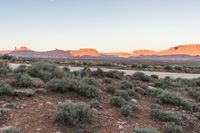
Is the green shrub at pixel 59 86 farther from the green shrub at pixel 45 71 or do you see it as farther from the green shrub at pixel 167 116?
the green shrub at pixel 167 116

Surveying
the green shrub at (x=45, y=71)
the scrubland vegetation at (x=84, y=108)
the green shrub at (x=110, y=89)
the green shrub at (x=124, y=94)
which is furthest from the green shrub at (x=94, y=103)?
the green shrub at (x=45, y=71)

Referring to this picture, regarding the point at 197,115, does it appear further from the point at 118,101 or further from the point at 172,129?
the point at 118,101

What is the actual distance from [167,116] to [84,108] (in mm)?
3120

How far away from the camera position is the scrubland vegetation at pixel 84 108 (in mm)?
8445

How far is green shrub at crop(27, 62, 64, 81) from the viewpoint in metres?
13.4

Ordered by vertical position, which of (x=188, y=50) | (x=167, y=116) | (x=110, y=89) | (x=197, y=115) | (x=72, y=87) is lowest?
(x=188, y=50)

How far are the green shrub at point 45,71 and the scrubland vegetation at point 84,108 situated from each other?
0.01 metres

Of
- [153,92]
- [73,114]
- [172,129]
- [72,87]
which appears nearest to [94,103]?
[72,87]

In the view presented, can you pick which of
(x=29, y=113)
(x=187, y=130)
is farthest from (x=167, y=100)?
(x=29, y=113)

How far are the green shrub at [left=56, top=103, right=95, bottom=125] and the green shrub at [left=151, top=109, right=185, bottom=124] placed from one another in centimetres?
255

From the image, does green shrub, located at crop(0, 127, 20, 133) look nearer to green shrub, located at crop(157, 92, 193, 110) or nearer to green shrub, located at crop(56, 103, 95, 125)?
green shrub, located at crop(56, 103, 95, 125)

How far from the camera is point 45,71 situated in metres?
13.8

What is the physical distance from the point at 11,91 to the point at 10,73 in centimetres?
441

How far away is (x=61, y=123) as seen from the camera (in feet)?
27.7
